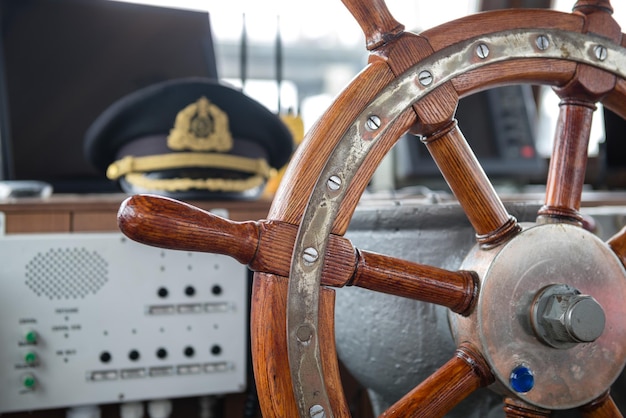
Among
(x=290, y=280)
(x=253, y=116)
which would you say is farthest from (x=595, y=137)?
(x=290, y=280)

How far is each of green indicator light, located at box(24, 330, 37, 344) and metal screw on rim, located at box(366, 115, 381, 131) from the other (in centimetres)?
67

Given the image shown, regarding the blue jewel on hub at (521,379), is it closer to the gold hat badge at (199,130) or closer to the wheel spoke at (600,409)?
the wheel spoke at (600,409)

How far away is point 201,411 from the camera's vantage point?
1.11 meters

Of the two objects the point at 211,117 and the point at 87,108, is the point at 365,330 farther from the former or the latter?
the point at 87,108

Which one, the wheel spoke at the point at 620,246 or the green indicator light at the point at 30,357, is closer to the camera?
the wheel spoke at the point at 620,246

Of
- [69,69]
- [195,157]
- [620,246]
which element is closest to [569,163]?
[620,246]

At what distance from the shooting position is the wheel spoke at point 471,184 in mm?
488

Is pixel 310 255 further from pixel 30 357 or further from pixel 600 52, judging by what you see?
pixel 30 357

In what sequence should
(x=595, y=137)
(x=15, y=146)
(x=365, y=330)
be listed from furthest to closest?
(x=595, y=137)
(x=15, y=146)
(x=365, y=330)

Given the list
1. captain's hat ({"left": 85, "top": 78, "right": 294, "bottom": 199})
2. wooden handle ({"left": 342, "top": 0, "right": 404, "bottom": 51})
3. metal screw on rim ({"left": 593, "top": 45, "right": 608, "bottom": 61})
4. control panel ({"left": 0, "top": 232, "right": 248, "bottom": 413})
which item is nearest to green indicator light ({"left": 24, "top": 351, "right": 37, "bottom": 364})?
control panel ({"left": 0, "top": 232, "right": 248, "bottom": 413})

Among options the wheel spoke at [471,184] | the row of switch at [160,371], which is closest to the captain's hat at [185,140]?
the row of switch at [160,371]

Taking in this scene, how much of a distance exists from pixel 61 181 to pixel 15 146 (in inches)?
4.8

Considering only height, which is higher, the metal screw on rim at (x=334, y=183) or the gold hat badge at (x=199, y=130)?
the gold hat badge at (x=199, y=130)

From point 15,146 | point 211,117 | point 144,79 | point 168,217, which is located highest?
point 144,79
